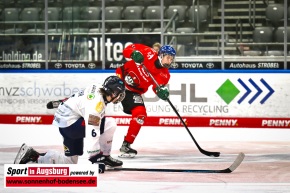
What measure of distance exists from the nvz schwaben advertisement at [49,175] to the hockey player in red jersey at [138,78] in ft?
6.98

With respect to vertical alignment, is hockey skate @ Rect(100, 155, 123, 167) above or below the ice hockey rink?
above

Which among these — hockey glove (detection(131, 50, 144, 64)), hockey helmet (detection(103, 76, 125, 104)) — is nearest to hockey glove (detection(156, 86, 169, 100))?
hockey glove (detection(131, 50, 144, 64))

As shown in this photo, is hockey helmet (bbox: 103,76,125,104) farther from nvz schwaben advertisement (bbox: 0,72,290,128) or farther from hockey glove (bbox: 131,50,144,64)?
nvz schwaben advertisement (bbox: 0,72,290,128)

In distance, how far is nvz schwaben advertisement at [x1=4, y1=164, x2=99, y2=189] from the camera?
Answer: 5492 mm

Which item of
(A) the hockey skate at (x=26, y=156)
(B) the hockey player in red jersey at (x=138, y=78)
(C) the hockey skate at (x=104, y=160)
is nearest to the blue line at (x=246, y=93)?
(B) the hockey player in red jersey at (x=138, y=78)

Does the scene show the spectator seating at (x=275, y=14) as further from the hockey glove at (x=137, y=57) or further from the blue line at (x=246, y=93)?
the hockey glove at (x=137, y=57)

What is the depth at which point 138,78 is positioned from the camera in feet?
26.4

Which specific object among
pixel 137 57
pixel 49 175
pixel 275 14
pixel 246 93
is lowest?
pixel 49 175

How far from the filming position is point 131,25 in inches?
480

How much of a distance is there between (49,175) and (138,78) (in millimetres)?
2607

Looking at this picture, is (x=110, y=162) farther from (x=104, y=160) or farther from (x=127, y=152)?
(x=127, y=152)

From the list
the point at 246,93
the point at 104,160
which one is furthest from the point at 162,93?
the point at 246,93

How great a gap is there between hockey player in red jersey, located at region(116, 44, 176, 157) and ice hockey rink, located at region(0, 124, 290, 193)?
0.95 ft

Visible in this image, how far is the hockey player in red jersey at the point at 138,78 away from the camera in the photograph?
7796 mm
